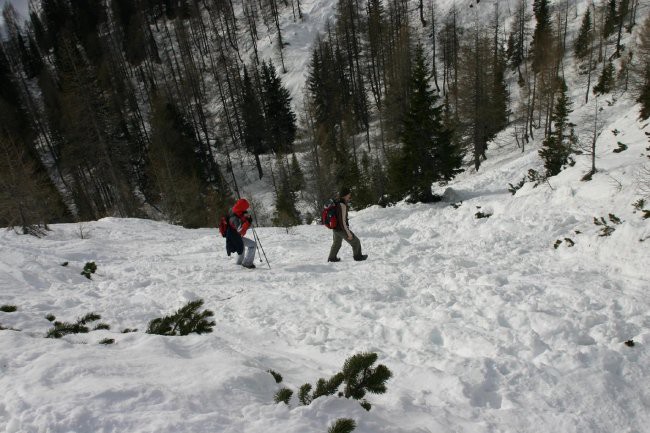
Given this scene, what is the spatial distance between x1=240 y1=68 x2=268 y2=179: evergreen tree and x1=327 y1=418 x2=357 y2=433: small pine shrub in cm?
4272

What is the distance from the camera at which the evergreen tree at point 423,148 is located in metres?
18.6

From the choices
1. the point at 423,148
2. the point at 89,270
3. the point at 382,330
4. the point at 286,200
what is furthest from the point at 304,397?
the point at 286,200

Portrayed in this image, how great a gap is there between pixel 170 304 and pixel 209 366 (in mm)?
4155

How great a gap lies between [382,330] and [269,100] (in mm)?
45467

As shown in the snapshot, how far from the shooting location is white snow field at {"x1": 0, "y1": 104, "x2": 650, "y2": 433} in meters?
2.52

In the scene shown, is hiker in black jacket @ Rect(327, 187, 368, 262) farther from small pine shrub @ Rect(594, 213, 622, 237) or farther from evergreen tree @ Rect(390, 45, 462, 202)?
evergreen tree @ Rect(390, 45, 462, 202)

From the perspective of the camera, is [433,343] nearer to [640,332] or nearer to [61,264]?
[640,332]

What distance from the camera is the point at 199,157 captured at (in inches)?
1692

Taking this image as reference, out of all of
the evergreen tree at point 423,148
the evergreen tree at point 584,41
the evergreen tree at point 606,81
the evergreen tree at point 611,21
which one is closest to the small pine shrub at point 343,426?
the evergreen tree at point 423,148

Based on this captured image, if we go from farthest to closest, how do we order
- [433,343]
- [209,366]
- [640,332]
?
[433,343]
[640,332]
[209,366]

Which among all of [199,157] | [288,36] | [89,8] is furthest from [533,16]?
[89,8]

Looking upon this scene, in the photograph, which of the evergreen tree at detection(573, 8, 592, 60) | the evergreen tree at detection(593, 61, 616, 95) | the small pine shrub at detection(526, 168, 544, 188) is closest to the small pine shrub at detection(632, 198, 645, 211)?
the small pine shrub at detection(526, 168, 544, 188)

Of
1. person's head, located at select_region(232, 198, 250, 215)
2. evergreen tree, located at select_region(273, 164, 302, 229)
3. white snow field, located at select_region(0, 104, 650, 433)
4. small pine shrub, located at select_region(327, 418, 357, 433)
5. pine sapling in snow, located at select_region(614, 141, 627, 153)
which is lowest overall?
evergreen tree, located at select_region(273, 164, 302, 229)

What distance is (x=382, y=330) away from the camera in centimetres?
538
